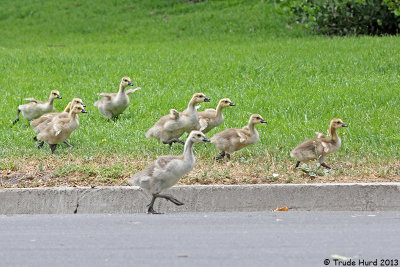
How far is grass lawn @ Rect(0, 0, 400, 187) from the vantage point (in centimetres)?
923

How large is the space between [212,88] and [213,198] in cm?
797

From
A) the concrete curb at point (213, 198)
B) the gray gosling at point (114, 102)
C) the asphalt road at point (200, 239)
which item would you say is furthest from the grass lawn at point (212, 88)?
the asphalt road at point (200, 239)

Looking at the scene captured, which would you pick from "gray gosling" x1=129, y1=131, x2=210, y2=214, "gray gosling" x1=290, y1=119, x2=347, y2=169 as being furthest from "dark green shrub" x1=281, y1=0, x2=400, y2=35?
"gray gosling" x1=129, y1=131, x2=210, y2=214

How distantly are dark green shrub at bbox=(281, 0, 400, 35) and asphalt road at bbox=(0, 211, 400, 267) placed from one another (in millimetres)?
16985

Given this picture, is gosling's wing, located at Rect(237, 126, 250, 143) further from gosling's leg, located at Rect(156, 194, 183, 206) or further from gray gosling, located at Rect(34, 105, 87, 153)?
gray gosling, located at Rect(34, 105, 87, 153)

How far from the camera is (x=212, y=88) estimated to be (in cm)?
1595

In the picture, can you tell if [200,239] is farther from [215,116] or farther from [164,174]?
[215,116]

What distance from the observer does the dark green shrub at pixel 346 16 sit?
954 inches

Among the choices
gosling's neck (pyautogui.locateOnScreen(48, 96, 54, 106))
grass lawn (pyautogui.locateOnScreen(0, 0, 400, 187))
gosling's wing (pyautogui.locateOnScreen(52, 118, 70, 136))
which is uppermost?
gosling's wing (pyautogui.locateOnScreen(52, 118, 70, 136))

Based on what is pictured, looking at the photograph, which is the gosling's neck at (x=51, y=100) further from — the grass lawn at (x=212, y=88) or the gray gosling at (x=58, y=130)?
the gray gosling at (x=58, y=130)

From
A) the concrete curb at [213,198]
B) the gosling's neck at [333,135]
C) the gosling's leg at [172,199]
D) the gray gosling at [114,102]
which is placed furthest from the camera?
the gray gosling at [114,102]

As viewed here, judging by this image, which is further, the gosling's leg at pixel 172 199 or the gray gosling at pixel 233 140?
the gray gosling at pixel 233 140

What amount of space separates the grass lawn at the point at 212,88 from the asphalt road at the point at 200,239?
103cm

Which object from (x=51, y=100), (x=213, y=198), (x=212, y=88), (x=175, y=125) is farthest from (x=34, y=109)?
(x=213, y=198)
